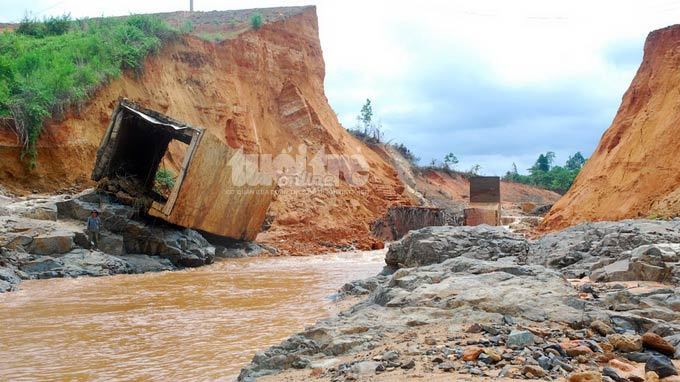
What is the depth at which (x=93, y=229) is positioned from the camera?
1176 cm

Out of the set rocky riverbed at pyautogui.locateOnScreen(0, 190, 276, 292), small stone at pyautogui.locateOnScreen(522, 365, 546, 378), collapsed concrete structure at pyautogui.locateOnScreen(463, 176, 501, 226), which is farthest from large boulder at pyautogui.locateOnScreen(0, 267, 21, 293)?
collapsed concrete structure at pyautogui.locateOnScreen(463, 176, 501, 226)

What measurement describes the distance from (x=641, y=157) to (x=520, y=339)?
44.8 feet

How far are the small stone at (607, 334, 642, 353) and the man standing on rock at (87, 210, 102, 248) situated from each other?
10.8m

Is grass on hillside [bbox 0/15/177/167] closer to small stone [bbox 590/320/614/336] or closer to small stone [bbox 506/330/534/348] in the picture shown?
small stone [bbox 506/330/534/348]

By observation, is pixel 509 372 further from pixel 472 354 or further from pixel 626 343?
pixel 626 343

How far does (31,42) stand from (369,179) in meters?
13.5

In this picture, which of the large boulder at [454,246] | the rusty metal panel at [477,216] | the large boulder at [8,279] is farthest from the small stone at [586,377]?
the rusty metal panel at [477,216]

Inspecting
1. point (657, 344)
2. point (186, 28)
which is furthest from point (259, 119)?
point (657, 344)

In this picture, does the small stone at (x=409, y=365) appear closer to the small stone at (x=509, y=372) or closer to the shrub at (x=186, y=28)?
the small stone at (x=509, y=372)

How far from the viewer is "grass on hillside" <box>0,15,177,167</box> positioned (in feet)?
50.7

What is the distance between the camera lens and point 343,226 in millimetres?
20156

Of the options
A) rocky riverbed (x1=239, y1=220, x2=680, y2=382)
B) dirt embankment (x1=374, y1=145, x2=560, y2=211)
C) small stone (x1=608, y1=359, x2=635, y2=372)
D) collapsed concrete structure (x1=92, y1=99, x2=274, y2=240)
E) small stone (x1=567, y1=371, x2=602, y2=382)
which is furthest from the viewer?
dirt embankment (x1=374, y1=145, x2=560, y2=211)

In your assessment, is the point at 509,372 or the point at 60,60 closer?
the point at 509,372

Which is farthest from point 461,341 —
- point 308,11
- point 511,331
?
point 308,11
